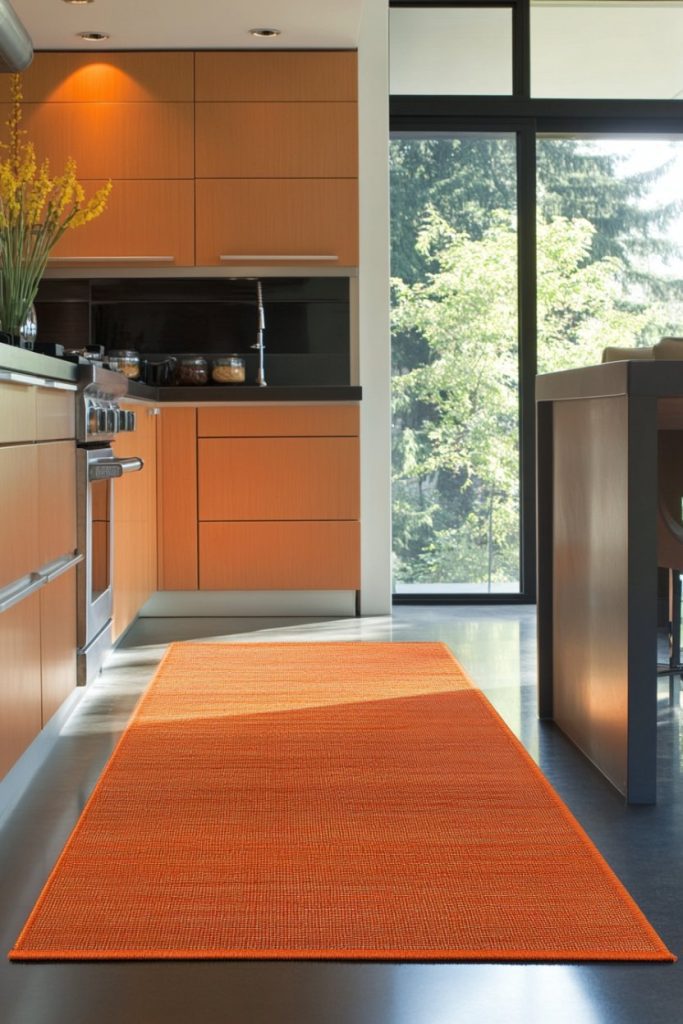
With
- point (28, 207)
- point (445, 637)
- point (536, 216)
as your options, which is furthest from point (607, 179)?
point (28, 207)

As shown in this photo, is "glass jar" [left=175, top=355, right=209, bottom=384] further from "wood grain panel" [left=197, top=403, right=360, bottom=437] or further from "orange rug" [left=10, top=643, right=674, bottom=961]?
"orange rug" [left=10, top=643, right=674, bottom=961]

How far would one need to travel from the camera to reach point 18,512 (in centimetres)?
280

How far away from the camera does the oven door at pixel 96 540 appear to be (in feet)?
12.2

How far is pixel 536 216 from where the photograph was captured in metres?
6.16

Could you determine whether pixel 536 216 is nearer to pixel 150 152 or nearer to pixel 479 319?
pixel 479 319

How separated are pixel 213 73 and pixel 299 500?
1.90 metres

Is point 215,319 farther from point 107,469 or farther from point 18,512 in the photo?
point 18,512

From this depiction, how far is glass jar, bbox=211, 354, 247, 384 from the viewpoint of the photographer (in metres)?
5.68

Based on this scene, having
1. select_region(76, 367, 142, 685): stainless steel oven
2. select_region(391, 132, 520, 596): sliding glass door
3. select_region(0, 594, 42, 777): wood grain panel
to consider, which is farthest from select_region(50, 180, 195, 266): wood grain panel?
select_region(0, 594, 42, 777): wood grain panel

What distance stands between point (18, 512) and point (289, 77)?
135 inches

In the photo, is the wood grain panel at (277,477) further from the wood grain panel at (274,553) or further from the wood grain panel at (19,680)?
the wood grain panel at (19,680)

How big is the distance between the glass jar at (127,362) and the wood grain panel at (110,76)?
3.64 ft

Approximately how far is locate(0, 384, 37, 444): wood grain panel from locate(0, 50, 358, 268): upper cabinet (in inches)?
109

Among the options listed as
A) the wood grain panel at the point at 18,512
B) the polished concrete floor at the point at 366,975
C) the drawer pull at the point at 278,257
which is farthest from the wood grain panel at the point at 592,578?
the drawer pull at the point at 278,257
